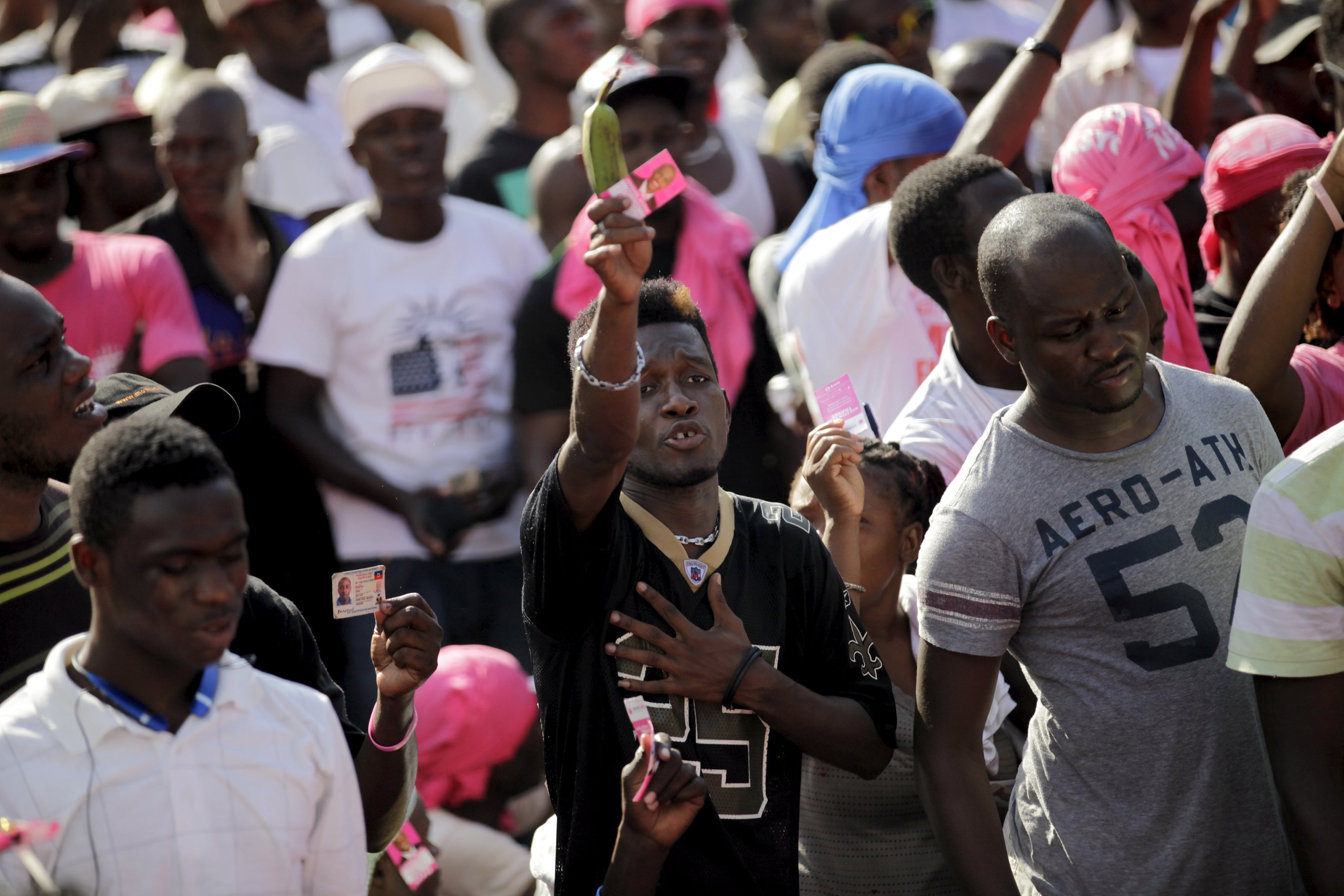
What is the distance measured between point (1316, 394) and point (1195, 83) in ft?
8.14

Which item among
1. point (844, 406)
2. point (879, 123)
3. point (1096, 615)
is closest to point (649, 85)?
point (879, 123)

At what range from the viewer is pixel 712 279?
5.55 m

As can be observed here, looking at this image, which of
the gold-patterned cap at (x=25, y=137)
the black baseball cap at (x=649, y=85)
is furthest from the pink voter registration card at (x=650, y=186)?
the gold-patterned cap at (x=25, y=137)

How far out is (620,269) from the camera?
2551mm

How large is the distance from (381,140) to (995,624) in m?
3.72

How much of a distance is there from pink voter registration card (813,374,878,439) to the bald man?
0.62 metres

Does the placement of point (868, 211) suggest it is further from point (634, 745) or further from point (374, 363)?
point (634, 745)

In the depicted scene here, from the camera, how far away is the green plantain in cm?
261

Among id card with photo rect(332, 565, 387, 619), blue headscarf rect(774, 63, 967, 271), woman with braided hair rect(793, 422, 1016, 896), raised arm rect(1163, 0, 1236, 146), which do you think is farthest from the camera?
raised arm rect(1163, 0, 1236, 146)

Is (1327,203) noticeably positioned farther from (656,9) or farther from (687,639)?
(656,9)

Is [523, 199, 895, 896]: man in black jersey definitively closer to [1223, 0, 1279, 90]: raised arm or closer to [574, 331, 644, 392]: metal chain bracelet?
[574, 331, 644, 392]: metal chain bracelet

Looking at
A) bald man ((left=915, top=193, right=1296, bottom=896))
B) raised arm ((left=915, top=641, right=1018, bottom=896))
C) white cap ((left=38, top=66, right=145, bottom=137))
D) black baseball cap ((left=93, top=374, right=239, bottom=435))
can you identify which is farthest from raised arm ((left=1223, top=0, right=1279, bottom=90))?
black baseball cap ((left=93, top=374, right=239, bottom=435))

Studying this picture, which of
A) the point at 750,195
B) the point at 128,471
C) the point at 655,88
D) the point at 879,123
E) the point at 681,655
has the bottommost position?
the point at 681,655

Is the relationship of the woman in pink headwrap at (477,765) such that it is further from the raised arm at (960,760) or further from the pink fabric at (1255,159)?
the pink fabric at (1255,159)
